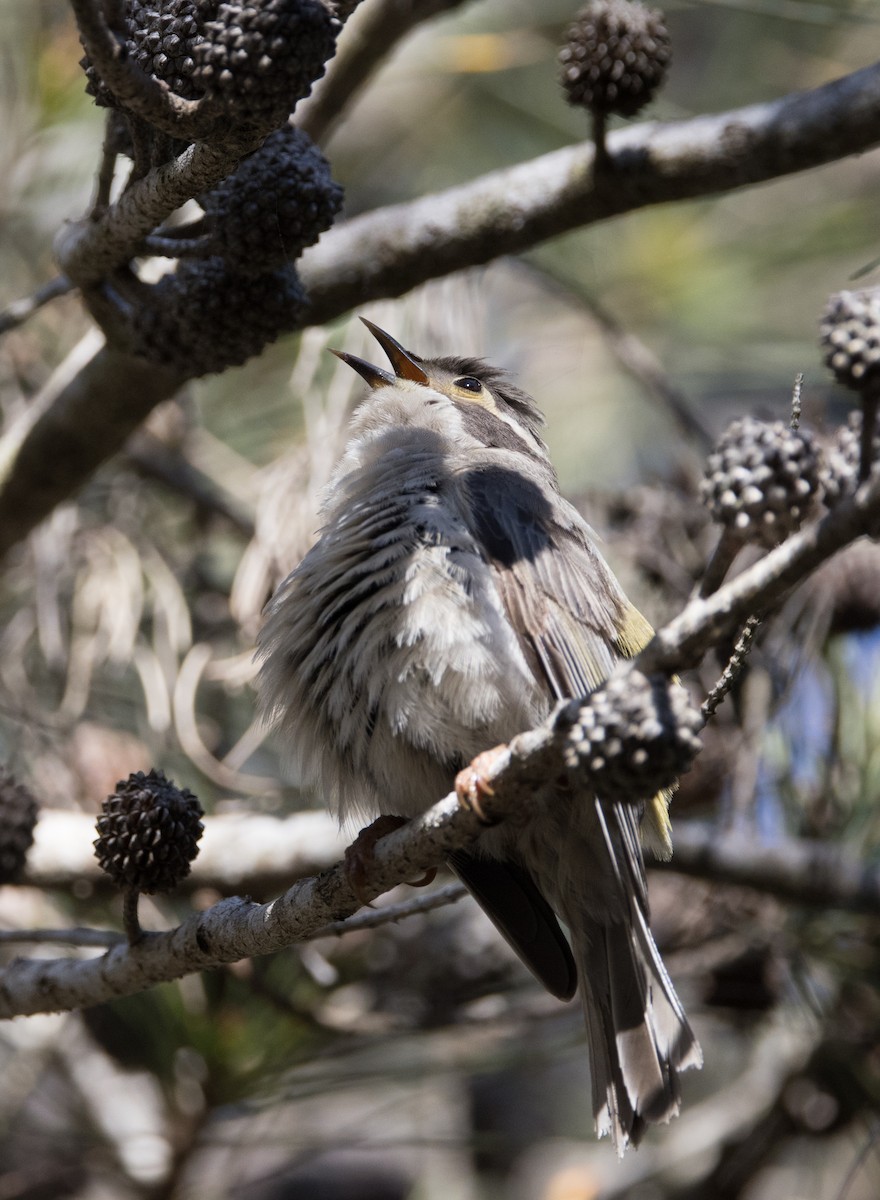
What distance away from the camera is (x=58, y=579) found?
502 centimetres

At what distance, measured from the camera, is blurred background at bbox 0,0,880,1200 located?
4.25 m

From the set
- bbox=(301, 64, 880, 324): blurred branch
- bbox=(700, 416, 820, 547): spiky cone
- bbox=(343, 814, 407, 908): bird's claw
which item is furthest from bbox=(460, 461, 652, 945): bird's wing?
bbox=(700, 416, 820, 547): spiky cone

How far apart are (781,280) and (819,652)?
244 centimetres

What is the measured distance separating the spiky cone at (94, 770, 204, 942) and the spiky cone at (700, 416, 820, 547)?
125 cm

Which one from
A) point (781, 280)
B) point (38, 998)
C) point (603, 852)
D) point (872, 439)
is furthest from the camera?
point (781, 280)

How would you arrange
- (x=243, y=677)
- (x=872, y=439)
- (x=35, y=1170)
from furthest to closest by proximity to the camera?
1. (x=35, y=1170)
2. (x=243, y=677)
3. (x=872, y=439)

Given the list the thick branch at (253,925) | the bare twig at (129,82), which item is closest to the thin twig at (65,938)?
the thick branch at (253,925)

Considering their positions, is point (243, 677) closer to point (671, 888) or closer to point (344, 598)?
point (344, 598)

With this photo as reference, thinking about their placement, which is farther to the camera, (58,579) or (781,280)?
(781,280)

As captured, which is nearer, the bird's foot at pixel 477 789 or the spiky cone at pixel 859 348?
the spiky cone at pixel 859 348

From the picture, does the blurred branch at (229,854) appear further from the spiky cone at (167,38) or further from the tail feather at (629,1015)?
the spiky cone at (167,38)

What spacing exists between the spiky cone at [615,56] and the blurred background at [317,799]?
942mm

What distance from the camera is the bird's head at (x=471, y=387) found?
3920 millimetres

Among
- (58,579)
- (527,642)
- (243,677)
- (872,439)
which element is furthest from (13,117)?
(872,439)
